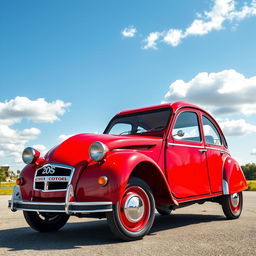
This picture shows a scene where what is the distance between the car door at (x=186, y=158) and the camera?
551 cm

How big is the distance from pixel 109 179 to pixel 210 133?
3.40 meters

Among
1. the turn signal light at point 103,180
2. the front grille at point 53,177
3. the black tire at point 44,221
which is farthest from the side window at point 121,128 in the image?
the turn signal light at point 103,180

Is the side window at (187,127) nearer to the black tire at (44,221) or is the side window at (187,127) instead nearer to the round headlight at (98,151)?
the round headlight at (98,151)

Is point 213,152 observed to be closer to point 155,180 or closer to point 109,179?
point 155,180

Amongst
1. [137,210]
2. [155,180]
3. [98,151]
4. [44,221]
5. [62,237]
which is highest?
[98,151]

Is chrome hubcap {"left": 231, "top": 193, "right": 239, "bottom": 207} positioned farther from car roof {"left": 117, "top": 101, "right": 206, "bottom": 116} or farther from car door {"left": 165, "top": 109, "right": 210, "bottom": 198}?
car roof {"left": 117, "top": 101, "right": 206, "bottom": 116}

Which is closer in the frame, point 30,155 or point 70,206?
point 70,206

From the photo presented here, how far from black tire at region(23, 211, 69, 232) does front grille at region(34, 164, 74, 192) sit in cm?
82

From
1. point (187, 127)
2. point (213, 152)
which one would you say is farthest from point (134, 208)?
point (213, 152)

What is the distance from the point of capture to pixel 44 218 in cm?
571

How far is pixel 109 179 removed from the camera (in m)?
4.29

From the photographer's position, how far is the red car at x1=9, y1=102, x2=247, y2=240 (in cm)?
434

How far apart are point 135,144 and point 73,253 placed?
5.93 ft

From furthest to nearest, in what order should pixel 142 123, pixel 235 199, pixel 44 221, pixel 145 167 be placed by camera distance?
pixel 235 199
pixel 142 123
pixel 44 221
pixel 145 167
